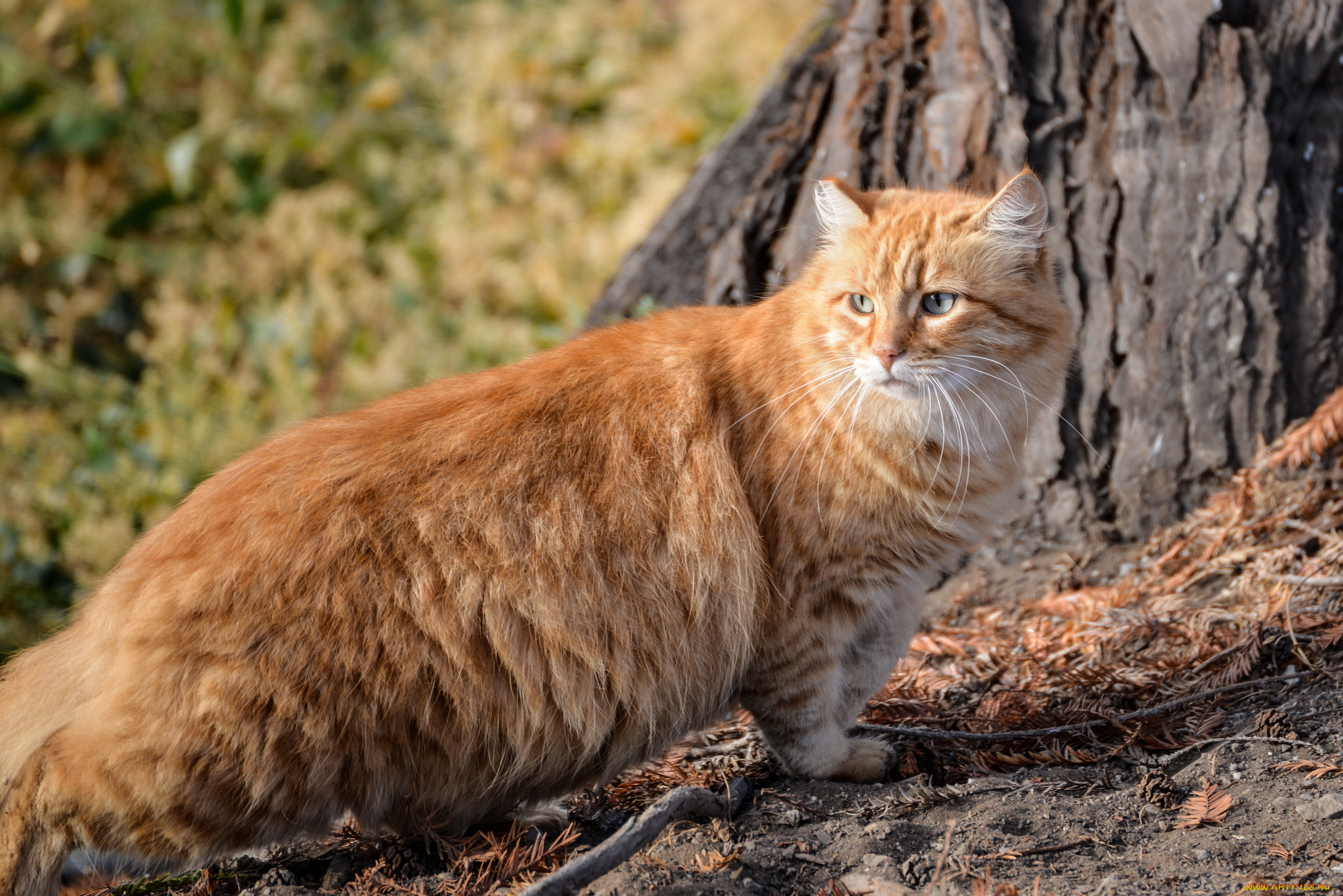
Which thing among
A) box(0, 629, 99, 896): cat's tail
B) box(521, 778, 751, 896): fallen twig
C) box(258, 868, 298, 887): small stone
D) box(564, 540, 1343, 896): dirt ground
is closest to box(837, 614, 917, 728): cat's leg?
box(564, 540, 1343, 896): dirt ground

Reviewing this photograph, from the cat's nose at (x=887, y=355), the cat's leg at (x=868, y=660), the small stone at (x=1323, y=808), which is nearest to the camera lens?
the small stone at (x=1323, y=808)

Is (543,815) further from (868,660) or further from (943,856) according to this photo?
(943,856)

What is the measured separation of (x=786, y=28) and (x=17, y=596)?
557 cm

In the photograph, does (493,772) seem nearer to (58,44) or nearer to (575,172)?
(575,172)

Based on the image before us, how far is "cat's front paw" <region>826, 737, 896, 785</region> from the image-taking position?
2.49 metres

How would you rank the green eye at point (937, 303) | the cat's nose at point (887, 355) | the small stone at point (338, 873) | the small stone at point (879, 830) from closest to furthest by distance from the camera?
1. the small stone at point (879, 830)
2. the small stone at point (338, 873)
3. the cat's nose at point (887, 355)
4. the green eye at point (937, 303)

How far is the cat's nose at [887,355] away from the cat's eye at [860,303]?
7.9 inches

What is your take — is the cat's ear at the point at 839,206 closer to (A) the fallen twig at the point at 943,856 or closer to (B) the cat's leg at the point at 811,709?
(B) the cat's leg at the point at 811,709

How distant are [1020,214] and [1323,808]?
143cm

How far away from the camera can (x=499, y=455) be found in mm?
2320

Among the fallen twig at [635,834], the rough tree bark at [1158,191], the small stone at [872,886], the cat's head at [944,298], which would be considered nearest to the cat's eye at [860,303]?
the cat's head at [944,298]

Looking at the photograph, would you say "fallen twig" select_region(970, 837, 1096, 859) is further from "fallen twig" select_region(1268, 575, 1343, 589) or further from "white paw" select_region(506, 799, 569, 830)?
"fallen twig" select_region(1268, 575, 1343, 589)

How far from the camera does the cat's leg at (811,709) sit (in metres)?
2.48

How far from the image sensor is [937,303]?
2533mm
